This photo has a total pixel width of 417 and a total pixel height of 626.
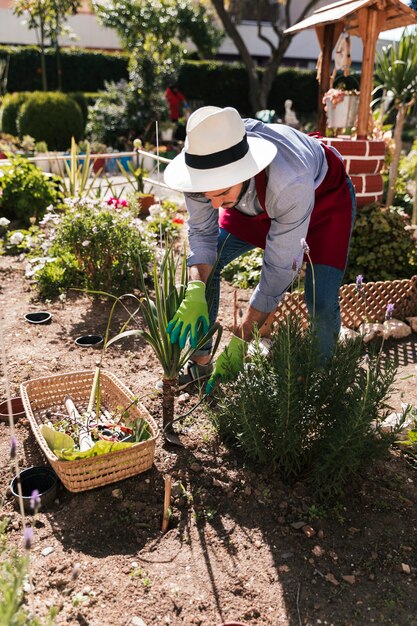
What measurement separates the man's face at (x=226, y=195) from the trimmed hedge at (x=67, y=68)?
15.6m

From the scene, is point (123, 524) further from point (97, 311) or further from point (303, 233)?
point (97, 311)

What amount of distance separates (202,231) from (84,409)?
0.96 m

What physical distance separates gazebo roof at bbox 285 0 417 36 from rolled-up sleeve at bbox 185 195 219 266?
2815mm

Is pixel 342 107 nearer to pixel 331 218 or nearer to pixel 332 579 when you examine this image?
pixel 331 218

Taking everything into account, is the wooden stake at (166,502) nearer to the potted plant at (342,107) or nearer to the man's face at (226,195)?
the man's face at (226,195)

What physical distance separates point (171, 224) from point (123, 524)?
322 centimetres

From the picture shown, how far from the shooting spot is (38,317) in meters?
3.60

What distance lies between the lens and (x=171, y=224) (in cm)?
481

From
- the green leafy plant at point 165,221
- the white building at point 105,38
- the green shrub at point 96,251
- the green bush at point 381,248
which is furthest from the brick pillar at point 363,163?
the white building at point 105,38

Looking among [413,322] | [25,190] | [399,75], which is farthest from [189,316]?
[399,75]

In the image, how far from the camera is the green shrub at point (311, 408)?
74.0 inches

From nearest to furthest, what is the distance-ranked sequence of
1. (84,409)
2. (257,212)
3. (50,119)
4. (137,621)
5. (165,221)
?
(137,621) → (257,212) → (84,409) → (165,221) → (50,119)

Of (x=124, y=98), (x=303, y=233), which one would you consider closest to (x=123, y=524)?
(x=303, y=233)

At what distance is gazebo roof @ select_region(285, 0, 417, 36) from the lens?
169 inches
